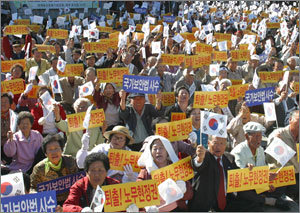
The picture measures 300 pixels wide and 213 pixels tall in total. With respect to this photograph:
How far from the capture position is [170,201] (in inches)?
163

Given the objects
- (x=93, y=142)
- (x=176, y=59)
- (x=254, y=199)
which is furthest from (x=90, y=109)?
(x=176, y=59)

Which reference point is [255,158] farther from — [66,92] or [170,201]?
[66,92]

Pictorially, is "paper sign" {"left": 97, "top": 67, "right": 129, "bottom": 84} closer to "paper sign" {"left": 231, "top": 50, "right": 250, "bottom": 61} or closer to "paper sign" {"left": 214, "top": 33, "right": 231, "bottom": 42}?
"paper sign" {"left": 231, "top": 50, "right": 250, "bottom": 61}

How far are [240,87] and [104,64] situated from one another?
4081 mm

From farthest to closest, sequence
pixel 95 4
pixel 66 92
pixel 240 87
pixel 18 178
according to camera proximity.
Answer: pixel 95 4, pixel 66 92, pixel 240 87, pixel 18 178

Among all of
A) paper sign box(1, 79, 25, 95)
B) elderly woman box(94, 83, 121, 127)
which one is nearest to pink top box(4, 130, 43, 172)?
elderly woman box(94, 83, 121, 127)

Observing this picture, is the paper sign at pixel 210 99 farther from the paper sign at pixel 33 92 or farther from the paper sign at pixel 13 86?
the paper sign at pixel 13 86

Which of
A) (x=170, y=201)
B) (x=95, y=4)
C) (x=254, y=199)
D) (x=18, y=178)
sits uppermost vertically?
(x=95, y=4)

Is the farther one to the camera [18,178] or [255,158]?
[255,158]

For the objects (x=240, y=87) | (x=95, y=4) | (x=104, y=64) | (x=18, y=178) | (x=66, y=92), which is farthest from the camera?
(x=95, y=4)

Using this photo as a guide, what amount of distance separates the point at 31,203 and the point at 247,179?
2171 millimetres

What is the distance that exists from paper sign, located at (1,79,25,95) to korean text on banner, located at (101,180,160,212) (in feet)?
14.2

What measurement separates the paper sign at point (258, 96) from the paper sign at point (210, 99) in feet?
1.62

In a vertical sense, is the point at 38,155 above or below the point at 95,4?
below
